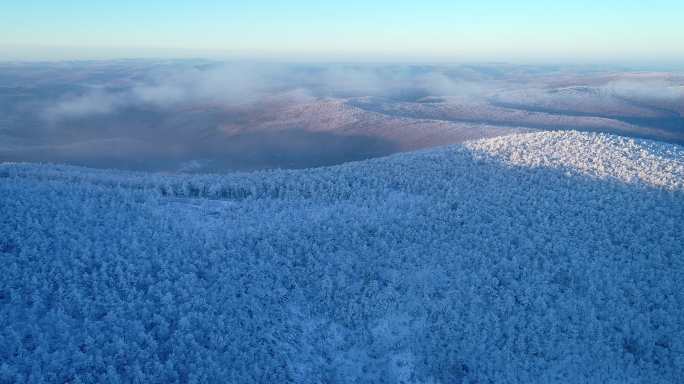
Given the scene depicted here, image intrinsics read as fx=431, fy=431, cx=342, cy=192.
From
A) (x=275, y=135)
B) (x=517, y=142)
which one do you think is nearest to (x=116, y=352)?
(x=517, y=142)

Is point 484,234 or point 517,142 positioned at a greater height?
point 517,142

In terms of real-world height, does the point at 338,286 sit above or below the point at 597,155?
below

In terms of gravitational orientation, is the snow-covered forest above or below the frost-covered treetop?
below

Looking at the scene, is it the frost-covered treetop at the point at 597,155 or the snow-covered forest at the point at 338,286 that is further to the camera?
the frost-covered treetop at the point at 597,155

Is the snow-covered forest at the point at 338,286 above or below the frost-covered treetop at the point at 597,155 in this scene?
below

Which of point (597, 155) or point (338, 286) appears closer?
point (338, 286)

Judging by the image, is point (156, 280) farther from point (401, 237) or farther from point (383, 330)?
point (401, 237)

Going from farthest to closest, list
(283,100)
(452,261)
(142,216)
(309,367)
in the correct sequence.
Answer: (283,100), (142,216), (452,261), (309,367)

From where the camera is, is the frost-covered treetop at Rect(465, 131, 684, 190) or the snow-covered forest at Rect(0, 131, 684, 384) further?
the frost-covered treetop at Rect(465, 131, 684, 190)
